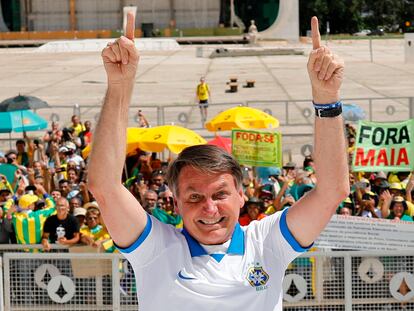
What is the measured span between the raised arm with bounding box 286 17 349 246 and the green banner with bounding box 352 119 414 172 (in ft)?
27.8

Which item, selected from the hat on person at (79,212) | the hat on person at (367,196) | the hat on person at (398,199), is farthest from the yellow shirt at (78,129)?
the hat on person at (398,199)

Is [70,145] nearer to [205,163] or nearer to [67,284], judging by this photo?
[67,284]

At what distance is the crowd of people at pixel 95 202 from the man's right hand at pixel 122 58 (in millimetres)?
4164

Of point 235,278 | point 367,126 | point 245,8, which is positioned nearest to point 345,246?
point 367,126

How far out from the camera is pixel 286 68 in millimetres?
48312

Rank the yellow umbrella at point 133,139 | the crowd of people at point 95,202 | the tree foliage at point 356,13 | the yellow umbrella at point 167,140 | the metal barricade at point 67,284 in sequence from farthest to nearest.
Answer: the tree foliage at point 356,13
the yellow umbrella at point 133,139
the yellow umbrella at point 167,140
the crowd of people at point 95,202
the metal barricade at point 67,284

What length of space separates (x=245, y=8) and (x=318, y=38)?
96486mm

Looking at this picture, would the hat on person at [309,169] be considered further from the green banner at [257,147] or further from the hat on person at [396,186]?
the hat on person at [396,186]

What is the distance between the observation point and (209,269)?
10.7 feet

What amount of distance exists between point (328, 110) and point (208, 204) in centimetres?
54

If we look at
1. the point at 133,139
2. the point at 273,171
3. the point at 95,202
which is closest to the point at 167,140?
the point at 133,139

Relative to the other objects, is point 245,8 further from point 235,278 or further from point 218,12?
point 235,278

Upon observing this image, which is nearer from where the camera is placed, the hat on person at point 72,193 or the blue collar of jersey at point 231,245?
the blue collar of jersey at point 231,245

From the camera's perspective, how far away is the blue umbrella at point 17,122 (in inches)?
Result: 664
